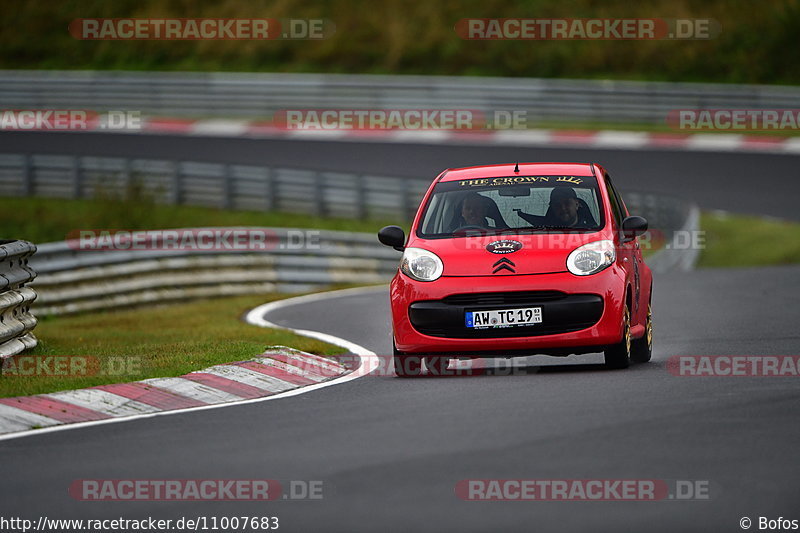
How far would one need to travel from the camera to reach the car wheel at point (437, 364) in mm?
11281

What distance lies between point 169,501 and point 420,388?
12.0 feet

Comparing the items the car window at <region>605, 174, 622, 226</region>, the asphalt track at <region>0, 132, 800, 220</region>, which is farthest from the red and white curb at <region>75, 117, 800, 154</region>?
the car window at <region>605, 174, 622, 226</region>

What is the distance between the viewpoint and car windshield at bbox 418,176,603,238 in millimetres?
11125

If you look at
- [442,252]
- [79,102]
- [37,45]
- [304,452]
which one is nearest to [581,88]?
[79,102]

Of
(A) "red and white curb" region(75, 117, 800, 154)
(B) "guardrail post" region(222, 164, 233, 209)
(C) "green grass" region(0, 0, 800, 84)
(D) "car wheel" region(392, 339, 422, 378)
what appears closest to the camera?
(D) "car wheel" region(392, 339, 422, 378)

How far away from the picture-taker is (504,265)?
10.5 meters

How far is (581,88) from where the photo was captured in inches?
1427

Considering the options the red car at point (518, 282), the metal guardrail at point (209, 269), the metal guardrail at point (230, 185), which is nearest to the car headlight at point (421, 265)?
the red car at point (518, 282)

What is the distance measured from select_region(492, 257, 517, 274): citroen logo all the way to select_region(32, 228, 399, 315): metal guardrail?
33.1 feet

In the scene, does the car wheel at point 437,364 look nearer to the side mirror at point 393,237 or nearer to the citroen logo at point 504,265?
the side mirror at point 393,237

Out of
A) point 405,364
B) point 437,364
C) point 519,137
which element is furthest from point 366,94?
point 405,364

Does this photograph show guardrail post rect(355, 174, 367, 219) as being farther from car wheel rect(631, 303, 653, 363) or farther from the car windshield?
car wheel rect(631, 303, 653, 363)

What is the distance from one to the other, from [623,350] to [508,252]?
3.58 ft

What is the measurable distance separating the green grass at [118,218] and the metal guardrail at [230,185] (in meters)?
0.20
